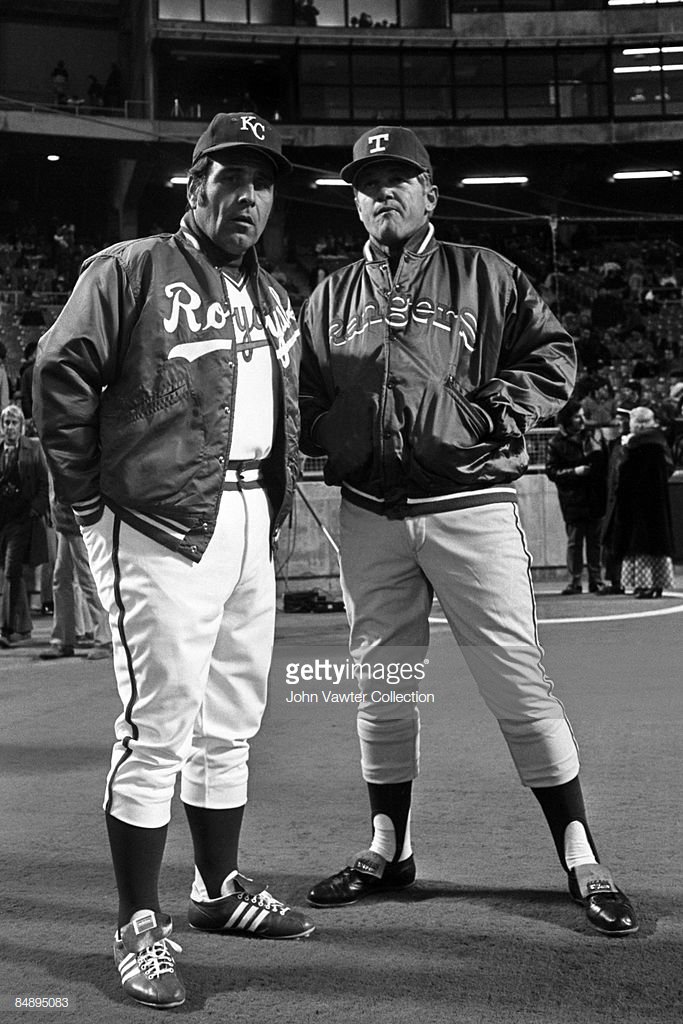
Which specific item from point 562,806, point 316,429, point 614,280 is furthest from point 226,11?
point 562,806

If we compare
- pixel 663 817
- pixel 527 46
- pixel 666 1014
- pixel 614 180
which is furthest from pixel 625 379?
pixel 666 1014

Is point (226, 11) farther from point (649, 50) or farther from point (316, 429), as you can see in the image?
point (316, 429)

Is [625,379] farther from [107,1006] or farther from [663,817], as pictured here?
[107,1006]

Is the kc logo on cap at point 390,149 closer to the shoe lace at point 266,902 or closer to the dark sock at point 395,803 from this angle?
the dark sock at point 395,803

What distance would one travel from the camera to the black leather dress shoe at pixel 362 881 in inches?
136

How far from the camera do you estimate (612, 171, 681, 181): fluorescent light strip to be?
33.6m

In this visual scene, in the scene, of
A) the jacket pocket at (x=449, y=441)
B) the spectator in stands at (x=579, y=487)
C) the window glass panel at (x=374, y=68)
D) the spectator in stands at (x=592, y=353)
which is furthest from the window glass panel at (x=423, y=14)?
the jacket pocket at (x=449, y=441)

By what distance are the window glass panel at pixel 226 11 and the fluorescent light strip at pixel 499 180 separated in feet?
26.6

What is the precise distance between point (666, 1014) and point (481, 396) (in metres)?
1.82

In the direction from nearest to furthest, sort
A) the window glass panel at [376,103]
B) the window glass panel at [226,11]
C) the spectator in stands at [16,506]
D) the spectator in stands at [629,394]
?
the spectator in stands at [16,506] < the spectator in stands at [629,394] < the window glass panel at [226,11] < the window glass panel at [376,103]

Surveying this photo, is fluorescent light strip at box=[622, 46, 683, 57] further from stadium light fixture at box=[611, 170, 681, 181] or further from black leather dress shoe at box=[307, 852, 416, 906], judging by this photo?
black leather dress shoe at box=[307, 852, 416, 906]

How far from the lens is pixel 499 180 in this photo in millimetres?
33656

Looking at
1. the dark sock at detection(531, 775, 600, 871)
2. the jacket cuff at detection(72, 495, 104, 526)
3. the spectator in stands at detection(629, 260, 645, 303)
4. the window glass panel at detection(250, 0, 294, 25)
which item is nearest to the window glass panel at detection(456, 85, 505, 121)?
the window glass panel at detection(250, 0, 294, 25)

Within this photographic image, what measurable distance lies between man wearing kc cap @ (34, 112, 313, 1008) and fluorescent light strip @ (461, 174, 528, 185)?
104 ft
